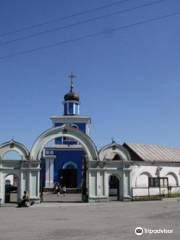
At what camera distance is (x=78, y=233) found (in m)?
13.7

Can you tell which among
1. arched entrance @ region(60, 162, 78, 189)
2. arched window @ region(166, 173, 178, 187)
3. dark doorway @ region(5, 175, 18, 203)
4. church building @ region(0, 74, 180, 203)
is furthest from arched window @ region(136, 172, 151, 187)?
arched entrance @ region(60, 162, 78, 189)

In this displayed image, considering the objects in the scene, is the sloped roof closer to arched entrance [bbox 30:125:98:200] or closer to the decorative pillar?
the decorative pillar

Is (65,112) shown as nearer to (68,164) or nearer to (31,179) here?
(68,164)

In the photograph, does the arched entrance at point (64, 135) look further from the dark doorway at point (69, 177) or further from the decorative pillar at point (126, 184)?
the dark doorway at point (69, 177)

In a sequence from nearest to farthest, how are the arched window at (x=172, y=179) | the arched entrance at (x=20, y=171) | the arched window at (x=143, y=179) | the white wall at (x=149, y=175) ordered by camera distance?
1. the arched entrance at (x=20, y=171)
2. the white wall at (x=149, y=175)
3. the arched window at (x=143, y=179)
4. the arched window at (x=172, y=179)

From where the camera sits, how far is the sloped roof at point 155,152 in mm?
41406

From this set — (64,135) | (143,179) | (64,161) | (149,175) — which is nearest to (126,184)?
(64,135)

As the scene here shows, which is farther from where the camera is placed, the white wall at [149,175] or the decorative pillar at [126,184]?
the white wall at [149,175]

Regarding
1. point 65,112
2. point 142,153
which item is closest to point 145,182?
point 142,153

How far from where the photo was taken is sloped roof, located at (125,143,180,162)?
41.4 meters

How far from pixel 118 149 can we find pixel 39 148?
18.6ft

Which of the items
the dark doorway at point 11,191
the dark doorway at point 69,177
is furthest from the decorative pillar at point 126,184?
the dark doorway at point 69,177

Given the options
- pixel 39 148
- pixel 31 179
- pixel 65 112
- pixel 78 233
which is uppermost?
pixel 65 112

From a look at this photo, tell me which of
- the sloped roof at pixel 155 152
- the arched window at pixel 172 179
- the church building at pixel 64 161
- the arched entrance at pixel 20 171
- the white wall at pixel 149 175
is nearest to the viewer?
the arched entrance at pixel 20 171
